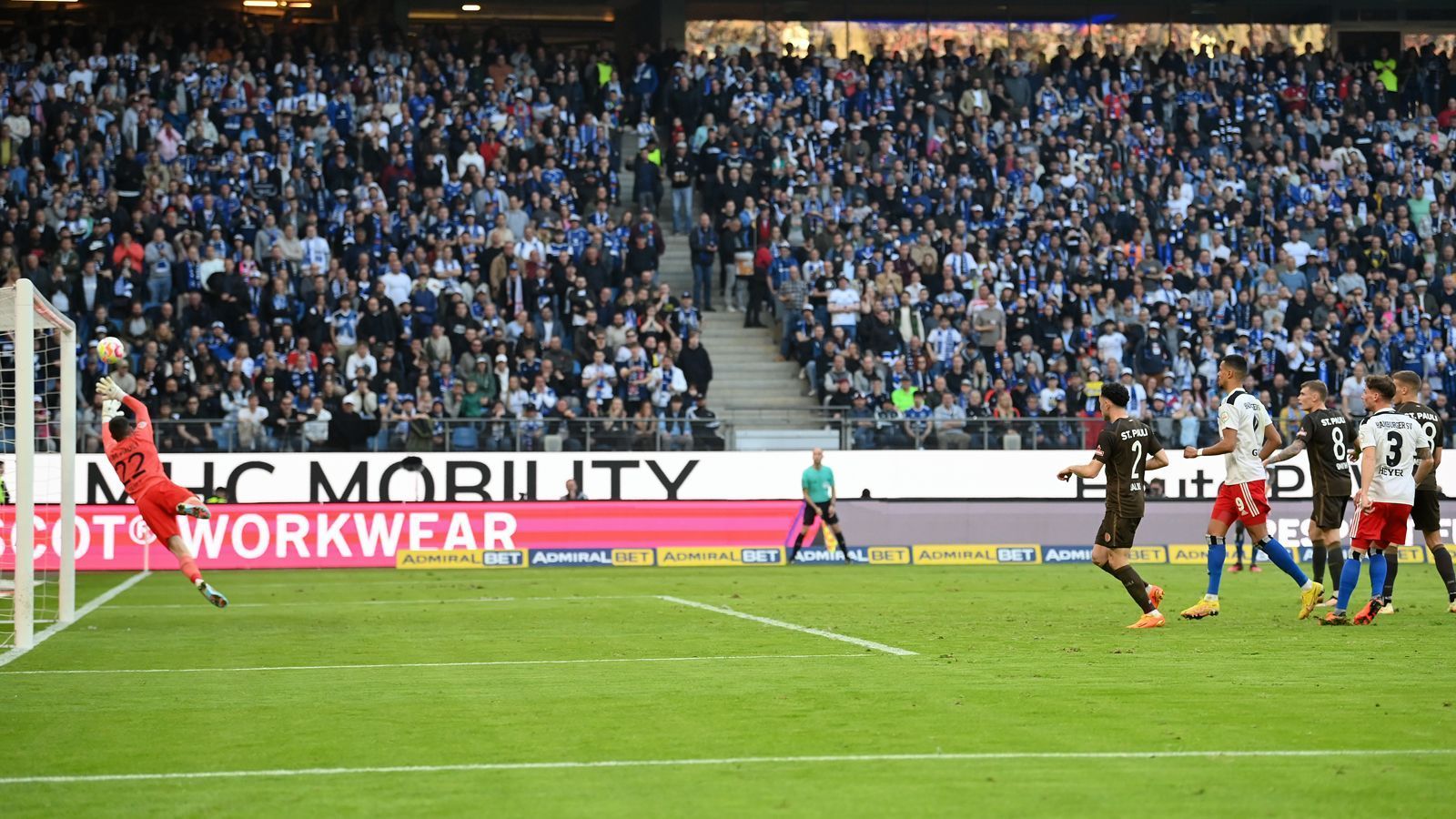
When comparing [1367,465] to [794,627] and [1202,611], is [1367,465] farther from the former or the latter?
[794,627]

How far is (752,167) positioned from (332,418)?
1156 cm

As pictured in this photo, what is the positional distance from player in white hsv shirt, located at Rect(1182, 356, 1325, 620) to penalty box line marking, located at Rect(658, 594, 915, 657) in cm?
351

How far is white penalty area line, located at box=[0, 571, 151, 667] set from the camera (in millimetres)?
14641

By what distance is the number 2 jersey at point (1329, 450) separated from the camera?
18125mm

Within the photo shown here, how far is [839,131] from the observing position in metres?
39.2

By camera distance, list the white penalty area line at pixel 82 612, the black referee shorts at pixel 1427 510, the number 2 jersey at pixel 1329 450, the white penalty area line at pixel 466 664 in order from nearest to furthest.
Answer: the white penalty area line at pixel 466 664
the white penalty area line at pixel 82 612
the black referee shorts at pixel 1427 510
the number 2 jersey at pixel 1329 450

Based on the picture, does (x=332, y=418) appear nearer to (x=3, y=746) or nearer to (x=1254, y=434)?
(x=1254, y=434)

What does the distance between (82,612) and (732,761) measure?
13.0 metres

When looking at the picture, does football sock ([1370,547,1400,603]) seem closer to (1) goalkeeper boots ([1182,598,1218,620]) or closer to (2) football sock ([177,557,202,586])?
(1) goalkeeper boots ([1182,598,1218,620])

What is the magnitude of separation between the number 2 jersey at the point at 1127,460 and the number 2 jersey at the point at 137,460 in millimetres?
9073

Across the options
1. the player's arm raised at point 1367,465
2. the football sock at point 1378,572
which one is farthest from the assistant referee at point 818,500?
the player's arm raised at point 1367,465

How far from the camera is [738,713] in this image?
1051 centimetres

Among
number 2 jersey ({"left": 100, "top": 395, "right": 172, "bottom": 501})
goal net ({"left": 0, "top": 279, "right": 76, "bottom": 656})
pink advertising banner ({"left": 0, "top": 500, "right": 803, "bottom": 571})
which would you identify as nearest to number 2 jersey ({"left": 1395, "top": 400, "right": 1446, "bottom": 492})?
number 2 jersey ({"left": 100, "top": 395, "right": 172, "bottom": 501})

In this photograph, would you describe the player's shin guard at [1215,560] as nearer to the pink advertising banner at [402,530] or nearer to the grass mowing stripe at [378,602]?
the grass mowing stripe at [378,602]
